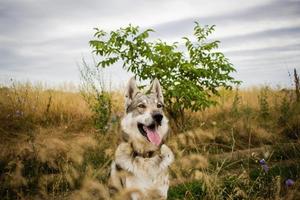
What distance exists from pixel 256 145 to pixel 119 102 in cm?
425

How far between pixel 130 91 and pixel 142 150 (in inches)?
42.2

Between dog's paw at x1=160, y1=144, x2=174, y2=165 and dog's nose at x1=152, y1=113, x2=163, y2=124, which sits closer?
dog's paw at x1=160, y1=144, x2=174, y2=165

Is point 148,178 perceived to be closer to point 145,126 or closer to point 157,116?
point 145,126

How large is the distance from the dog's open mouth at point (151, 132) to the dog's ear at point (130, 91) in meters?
0.56

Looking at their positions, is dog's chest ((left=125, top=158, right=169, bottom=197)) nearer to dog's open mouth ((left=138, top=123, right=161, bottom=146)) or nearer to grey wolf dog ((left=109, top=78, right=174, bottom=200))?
grey wolf dog ((left=109, top=78, right=174, bottom=200))

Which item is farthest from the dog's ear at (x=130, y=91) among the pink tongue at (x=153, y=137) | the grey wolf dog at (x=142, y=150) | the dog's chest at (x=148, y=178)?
the dog's chest at (x=148, y=178)

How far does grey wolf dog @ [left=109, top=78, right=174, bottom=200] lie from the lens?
3811 millimetres

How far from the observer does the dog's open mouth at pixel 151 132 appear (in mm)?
4211

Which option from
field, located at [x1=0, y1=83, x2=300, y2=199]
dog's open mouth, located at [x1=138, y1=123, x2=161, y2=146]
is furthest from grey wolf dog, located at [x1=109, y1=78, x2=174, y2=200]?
field, located at [x1=0, y1=83, x2=300, y2=199]

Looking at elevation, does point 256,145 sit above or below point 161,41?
below

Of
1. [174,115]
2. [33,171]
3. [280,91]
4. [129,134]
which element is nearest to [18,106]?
[33,171]

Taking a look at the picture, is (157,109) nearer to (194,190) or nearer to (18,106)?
(194,190)

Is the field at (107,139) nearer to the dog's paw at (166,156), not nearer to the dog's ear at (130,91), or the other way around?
the dog's paw at (166,156)

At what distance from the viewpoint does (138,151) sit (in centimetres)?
413
